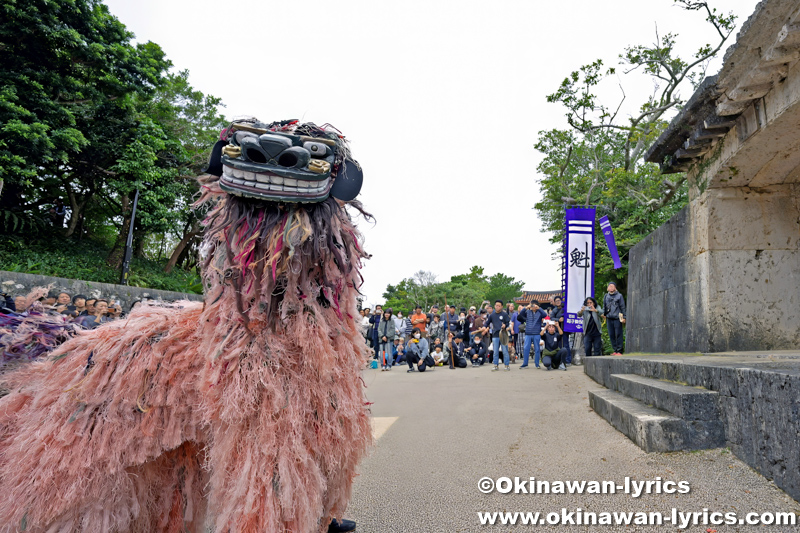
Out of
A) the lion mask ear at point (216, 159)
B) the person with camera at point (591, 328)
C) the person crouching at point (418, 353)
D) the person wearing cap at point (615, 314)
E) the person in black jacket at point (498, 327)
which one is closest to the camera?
the lion mask ear at point (216, 159)

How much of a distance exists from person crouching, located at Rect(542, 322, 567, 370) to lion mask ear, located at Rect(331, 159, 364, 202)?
30.3ft

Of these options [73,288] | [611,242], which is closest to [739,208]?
[611,242]

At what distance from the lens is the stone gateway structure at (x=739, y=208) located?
4.47 metres

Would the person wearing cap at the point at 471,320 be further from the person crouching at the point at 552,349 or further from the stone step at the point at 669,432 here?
the stone step at the point at 669,432

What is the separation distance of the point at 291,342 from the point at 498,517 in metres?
1.97

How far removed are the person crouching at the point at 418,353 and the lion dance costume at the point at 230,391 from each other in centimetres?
977

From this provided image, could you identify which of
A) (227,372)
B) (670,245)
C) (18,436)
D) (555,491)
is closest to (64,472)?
(18,436)

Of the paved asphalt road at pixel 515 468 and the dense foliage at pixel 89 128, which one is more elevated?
the dense foliage at pixel 89 128

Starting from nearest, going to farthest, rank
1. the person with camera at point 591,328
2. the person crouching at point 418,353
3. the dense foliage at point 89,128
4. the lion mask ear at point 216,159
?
the lion mask ear at point 216,159 < the person with camera at point 591,328 < the person crouching at point 418,353 < the dense foliage at point 89,128

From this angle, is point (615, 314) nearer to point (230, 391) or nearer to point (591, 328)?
point (591, 328)

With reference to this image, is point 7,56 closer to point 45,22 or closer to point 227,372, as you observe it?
point 45,22

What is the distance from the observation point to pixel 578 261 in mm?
11336

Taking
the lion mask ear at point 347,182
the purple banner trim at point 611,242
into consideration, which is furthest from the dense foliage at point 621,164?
the lion mask ear at point 347,182

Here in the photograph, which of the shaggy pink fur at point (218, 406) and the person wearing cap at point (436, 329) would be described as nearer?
the shaggy pink fur at point (218, 406)
